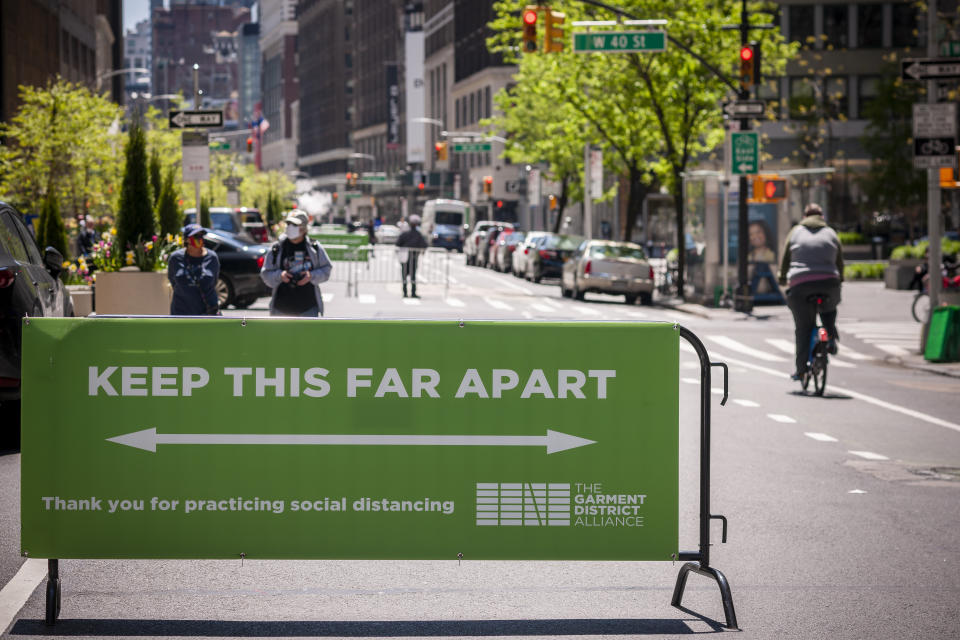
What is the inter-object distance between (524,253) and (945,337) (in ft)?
102

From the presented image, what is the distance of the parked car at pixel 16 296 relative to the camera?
11.7 m

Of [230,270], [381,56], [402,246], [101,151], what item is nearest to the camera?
[230,270]

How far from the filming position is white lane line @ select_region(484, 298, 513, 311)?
33750 millimetres

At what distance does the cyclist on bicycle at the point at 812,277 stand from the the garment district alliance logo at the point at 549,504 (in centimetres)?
1038

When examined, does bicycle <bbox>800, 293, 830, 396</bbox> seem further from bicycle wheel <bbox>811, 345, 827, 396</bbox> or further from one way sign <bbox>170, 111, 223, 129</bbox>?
one way sign <bbox>170, 111, 223, 129</bbox>

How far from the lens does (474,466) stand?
22.2 feet

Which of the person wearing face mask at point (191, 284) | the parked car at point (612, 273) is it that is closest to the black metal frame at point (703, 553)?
the person wearing face mask at point (191, 284)

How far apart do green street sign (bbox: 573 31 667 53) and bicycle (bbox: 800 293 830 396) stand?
53.1 ft

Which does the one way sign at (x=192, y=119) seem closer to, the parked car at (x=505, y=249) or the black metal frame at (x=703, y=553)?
the black metal frame at (x=703, y=553)

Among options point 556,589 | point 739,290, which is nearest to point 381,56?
point 739,290

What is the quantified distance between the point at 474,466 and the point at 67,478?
1.72 meters

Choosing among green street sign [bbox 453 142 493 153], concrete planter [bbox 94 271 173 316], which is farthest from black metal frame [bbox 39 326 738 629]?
green street sign [bbox 453 142 493 153]

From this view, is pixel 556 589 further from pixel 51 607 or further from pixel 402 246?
pixel 402 246

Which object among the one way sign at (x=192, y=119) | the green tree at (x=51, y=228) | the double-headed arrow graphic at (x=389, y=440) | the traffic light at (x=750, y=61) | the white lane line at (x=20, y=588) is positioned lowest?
the white lane line at (x=20, y=588)
